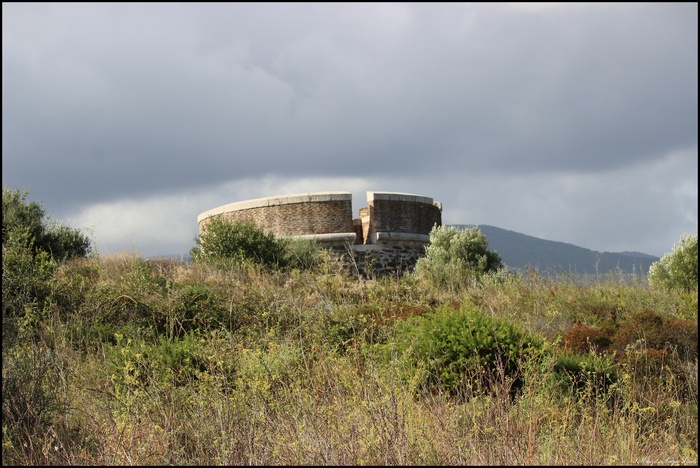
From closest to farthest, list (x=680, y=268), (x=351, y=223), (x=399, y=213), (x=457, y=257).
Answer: (x=680, y=268) → (x=457, y=257) → (x=351, y=223) → (x=399, y=213)

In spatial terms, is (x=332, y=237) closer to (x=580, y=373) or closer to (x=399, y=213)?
(x=399, y=213)

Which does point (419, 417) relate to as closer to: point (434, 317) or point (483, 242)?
point (434, 317)

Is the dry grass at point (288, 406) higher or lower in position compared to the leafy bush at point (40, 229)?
lower

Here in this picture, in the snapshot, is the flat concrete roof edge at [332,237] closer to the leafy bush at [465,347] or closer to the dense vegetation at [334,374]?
the dense vegetation at [334,374]

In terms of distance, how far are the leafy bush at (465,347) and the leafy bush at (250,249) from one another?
26.2ft

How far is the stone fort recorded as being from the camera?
58.4 feet

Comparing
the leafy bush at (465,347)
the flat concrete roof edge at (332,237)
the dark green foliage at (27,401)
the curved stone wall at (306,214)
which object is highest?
the curved stone wall at (306,214)

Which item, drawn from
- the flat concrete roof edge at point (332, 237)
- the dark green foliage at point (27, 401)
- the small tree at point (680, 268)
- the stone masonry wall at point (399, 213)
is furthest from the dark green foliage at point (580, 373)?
the stone masonry wall at point (399, 213)

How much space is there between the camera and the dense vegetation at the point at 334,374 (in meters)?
3.74

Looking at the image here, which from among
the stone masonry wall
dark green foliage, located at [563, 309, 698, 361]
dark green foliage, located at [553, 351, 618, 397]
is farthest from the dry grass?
the stone masonry wall

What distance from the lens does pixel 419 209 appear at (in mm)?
19312

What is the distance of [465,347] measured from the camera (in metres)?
5.96

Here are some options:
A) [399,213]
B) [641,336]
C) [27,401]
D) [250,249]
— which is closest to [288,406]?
[27,401]

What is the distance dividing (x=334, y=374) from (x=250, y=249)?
31.8 feet
